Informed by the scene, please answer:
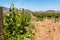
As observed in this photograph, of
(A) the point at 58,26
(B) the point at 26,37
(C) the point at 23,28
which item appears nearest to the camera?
(B) the point at 26,37

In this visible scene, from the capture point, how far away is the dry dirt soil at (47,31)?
31.6 feet

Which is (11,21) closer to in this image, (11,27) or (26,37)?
(11,27)

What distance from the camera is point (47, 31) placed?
1059 cm

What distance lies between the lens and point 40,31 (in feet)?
34.6

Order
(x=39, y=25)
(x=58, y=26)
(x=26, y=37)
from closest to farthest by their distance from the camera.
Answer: (x=26, y=37)
(x=58, y=26)
(x=39, y=25)

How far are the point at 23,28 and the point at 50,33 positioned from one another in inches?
56.5

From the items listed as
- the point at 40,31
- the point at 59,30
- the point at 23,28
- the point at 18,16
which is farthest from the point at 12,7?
the point at 59,30

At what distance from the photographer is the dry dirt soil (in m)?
9.65

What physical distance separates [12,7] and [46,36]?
2310mm

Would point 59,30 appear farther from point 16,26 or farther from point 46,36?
point 16,26

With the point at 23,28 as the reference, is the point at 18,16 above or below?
above

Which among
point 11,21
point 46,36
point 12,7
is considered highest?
point 12,7

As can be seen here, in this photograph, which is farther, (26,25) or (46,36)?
(26,25)

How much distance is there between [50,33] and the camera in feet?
33.8
